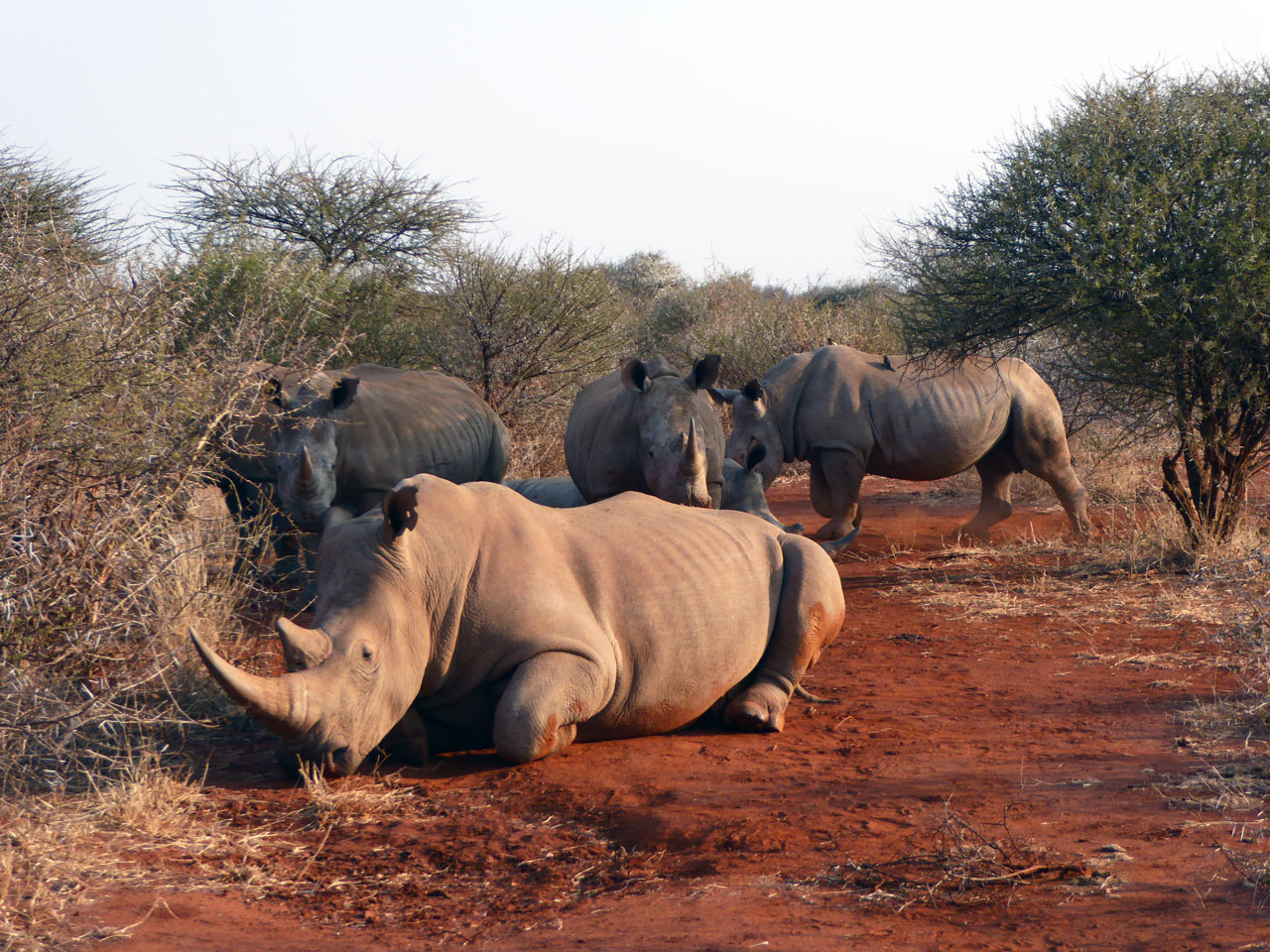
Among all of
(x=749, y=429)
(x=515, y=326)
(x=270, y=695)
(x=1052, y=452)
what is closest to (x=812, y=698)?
(x=270, y=695)

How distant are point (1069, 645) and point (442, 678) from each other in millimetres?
4247

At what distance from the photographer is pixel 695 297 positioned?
23203 millimetres

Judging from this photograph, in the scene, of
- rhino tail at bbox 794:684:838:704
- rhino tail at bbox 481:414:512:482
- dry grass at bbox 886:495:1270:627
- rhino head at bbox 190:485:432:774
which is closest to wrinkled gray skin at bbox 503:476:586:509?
rhino tail at bbox 481:414:512:482

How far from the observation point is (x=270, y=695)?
414 centimetres

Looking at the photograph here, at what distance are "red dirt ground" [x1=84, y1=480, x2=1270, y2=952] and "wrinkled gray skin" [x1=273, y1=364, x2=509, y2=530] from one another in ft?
8.90

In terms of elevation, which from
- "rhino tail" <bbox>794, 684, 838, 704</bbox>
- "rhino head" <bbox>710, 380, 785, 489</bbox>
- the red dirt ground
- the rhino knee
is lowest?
the red dirt ground

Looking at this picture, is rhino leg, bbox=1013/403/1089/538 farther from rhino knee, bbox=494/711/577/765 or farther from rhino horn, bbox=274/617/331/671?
rhino horn, bbox=274/617/331/671

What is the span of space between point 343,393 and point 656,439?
202cm

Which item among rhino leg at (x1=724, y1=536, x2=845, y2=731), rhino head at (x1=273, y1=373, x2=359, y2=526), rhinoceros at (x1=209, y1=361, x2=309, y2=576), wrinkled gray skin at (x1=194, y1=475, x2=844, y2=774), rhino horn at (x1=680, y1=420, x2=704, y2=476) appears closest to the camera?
wrinkled gray skin at (x1=194, y1=475, x2=844, y2=774)

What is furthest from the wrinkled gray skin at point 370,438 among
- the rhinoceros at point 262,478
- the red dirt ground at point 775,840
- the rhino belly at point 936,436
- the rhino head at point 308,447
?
the rhino belly at point 936,436

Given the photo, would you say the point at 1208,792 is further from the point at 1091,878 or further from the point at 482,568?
the point at 482,568

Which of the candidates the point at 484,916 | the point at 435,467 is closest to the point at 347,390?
the point at 435,467

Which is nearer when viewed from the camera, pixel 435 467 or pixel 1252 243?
pixel 1252 243

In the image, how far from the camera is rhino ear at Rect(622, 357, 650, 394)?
26.9 ft
